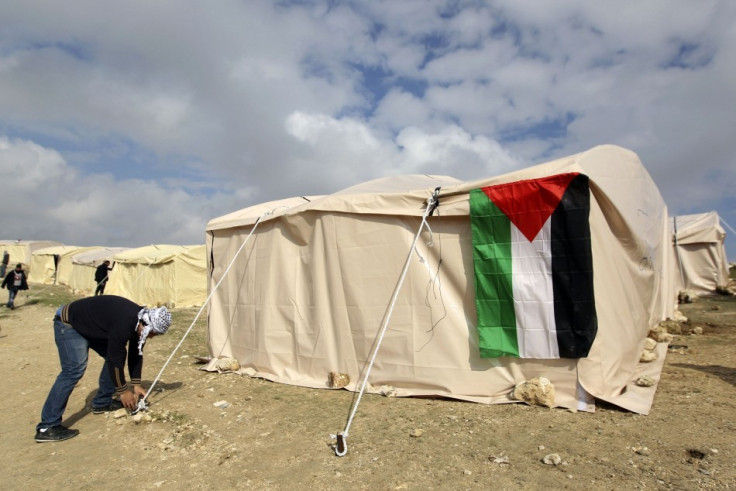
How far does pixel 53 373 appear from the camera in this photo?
7.05 metres

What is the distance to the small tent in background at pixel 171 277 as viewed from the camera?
1625 centimetres

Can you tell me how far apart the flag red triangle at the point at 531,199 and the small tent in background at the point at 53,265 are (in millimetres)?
29196

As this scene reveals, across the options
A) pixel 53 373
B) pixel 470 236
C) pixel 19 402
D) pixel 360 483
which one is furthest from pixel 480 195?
pixel 53 373

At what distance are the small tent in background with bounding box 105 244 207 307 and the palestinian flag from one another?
45.5ft

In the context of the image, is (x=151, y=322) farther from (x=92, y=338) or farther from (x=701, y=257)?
(x=701, y=257)

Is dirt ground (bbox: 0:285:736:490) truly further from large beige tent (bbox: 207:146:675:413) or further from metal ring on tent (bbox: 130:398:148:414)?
large beige tent (bbox: 207:146:675:413)

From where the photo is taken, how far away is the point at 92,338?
435 centimetres

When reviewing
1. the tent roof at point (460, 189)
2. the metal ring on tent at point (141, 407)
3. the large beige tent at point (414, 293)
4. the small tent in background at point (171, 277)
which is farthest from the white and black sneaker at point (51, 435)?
the small tent in background at point (171, 277)

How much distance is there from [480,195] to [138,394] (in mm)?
4055

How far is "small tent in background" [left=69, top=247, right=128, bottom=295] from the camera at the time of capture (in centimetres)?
2209

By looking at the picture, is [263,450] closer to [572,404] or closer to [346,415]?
[346,415]

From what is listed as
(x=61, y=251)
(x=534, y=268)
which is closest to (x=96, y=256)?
(x=61, y=251)

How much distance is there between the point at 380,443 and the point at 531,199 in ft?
8.86

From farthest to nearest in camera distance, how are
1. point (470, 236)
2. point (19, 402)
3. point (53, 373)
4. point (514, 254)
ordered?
point (53, 373) < point (19, 402) < point (470, 236) < point (514, 254)
